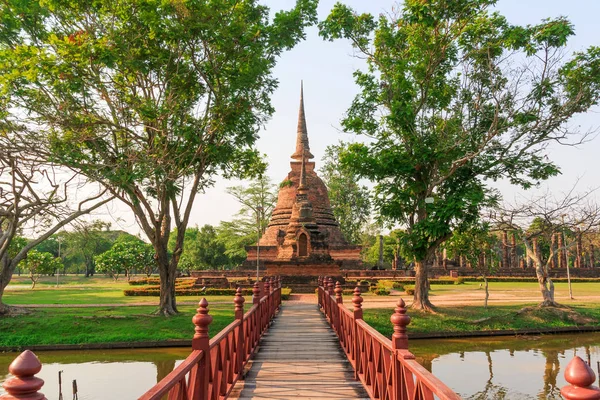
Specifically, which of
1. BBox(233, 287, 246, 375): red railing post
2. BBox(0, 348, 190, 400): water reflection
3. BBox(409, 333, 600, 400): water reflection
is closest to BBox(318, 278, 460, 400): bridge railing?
BBox(233, 287, 246, 375): red railing post

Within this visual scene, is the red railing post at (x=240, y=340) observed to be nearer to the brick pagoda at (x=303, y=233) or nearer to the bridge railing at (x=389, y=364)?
the bridge railing at (x=389, y=364)

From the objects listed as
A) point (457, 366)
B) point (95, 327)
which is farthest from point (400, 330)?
point (95, 327)

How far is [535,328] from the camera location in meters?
16.5

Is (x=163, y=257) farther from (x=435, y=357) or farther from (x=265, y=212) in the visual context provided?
(x=265, y=212)

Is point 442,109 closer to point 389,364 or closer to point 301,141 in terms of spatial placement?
point 389,364

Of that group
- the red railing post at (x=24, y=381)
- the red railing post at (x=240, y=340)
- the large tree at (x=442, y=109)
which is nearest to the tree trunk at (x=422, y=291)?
the large tree at (x=442, y=109)

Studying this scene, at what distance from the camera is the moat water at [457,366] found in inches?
388

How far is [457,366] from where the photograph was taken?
38.9 feet

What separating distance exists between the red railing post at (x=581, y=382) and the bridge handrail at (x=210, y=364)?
2433 millimetres

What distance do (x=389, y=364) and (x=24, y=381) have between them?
3.90 metres

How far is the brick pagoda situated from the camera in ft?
94.3

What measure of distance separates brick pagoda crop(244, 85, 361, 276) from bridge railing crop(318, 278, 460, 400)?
59.1 feet

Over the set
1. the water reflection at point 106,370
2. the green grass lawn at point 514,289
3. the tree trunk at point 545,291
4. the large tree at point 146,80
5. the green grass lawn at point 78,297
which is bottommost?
the water reflection at point 106,370

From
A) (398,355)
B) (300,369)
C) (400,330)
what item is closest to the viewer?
(398,355)
